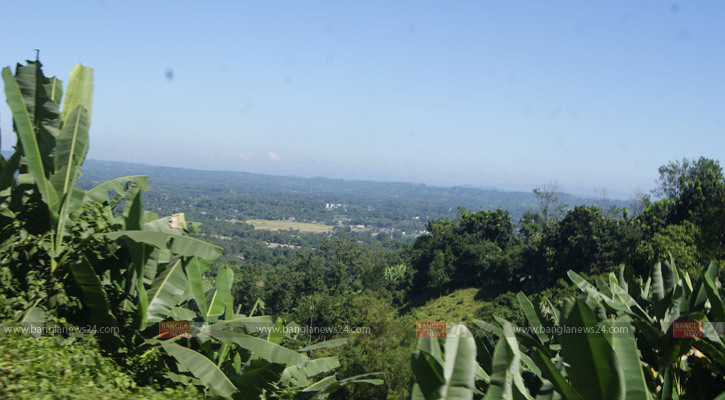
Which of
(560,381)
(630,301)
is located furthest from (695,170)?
(560,381)

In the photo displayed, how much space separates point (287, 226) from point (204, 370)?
564ft

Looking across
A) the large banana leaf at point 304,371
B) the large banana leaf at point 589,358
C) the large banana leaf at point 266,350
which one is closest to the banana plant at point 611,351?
the large banana leaf at point 589,358

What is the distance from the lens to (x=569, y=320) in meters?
2.37

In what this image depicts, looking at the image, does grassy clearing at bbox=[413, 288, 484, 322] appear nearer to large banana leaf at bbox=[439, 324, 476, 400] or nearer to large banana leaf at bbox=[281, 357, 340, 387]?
large banana leaf at bbox=[281, 357, 340, 387]

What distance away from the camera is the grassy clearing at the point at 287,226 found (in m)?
165

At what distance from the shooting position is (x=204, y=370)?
453cm

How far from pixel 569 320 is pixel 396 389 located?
21.4 m

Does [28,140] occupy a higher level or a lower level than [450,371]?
higher

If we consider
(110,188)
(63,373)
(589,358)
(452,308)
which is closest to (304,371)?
(63,373)

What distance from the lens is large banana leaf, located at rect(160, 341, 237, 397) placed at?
443cm

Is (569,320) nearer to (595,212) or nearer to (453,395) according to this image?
(453,395)

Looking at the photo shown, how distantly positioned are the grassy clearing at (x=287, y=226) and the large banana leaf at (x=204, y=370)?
156 meters

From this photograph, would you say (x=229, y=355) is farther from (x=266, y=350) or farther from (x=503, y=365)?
(x=503, y=365)

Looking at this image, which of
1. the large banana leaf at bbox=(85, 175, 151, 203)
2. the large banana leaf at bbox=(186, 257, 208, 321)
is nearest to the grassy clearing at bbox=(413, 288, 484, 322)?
the large banana leaf at bbox=(85, 175, 151, 203)
